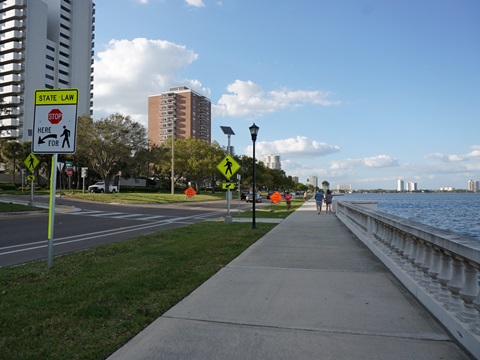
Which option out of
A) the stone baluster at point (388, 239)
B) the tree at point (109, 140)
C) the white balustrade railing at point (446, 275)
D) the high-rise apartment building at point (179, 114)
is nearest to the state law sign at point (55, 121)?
the white balustrade railing at point (446, 275)

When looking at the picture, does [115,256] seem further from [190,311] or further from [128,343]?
[128,343]

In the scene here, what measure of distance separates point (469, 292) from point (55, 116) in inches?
277

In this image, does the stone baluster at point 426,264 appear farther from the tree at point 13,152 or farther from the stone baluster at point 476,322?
the tree at point 13,152

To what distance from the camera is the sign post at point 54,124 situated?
6.82 m

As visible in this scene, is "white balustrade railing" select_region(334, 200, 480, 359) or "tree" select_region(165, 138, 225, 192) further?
"tree" select_region(165, 138, 225, 192)

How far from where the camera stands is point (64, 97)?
691 cm

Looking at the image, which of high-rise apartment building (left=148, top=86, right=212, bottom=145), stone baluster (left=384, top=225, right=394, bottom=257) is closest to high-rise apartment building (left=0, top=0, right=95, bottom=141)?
high-rise apartment building (left=148, top=86, right=212, bottom=145)

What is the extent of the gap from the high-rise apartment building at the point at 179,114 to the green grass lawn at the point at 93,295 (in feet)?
508

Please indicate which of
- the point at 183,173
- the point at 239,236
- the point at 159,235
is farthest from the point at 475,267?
the point at 183,173

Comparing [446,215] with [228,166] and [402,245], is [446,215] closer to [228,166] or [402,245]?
[228,166]

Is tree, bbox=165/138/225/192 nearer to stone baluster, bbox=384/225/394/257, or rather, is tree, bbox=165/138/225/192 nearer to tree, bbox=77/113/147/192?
tree, bbox=77/113/147/192

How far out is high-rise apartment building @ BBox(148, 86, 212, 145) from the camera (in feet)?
540

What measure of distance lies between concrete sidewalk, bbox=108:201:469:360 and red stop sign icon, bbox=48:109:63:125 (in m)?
4.14

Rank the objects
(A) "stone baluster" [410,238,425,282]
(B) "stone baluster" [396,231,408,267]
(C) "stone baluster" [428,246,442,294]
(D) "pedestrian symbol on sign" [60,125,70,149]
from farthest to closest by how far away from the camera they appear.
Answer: (D) "pedestrian symbol on sign" [60,125,70,149]
(B) "stone baluster" [396,231,408,267]
(A) "stone baluster" [410,238,425,282]
(C) "stone baluster" [428,246,442,294]
